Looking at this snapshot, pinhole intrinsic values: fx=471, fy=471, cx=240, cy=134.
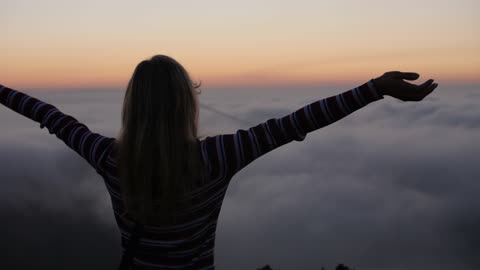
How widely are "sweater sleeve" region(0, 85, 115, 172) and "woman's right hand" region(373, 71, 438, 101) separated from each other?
1.51 meters

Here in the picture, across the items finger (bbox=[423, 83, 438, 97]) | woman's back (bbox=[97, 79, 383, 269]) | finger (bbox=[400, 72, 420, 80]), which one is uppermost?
finger (bbox=[400, 72, 420, 80])

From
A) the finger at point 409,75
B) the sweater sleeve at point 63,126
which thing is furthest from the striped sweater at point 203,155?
the finger at point 409,75

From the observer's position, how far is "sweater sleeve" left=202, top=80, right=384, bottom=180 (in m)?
2.37

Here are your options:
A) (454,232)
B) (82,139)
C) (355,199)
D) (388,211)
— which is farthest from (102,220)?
(82,139)

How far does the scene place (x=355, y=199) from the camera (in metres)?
190

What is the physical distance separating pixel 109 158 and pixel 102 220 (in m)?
193

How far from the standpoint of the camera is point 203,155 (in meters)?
A: 2.47

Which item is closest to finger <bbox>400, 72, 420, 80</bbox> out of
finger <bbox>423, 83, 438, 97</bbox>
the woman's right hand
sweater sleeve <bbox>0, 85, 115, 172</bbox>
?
the woman's right hand

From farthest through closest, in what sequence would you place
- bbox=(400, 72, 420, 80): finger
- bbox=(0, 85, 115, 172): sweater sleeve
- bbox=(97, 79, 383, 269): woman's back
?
1. bbox=(0, 85, 115, 172): sweater sleeve
2. bbox=(97, 79, 383, 269): woman's back
3. bbox=(400, 72, 420, 80): finger

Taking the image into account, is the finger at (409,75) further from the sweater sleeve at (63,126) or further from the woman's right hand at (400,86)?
the sweater sleeve at (63,126)

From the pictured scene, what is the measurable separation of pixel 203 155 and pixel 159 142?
24cm

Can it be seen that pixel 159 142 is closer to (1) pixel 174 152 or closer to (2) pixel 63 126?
(1) pixel 174 152

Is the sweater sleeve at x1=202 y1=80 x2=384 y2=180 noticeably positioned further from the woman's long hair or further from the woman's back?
the woman's long hair

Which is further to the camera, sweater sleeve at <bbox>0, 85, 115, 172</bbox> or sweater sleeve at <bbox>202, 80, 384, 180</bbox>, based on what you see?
sweater sleeve at <bbox>0, 85, 115, 172</bbox>
